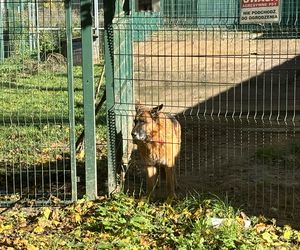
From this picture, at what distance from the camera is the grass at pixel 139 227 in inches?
207

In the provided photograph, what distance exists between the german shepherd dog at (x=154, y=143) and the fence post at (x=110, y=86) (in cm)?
34

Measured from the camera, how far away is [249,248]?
16.7ft

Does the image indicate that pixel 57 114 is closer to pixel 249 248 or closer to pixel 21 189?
pixel 21 189

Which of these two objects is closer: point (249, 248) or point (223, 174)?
point (249, 248)

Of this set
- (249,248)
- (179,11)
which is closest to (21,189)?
(249,248)

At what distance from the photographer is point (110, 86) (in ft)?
21.0

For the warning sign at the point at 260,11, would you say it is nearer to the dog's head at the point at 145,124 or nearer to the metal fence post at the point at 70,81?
the dog's head at the point at 145,124

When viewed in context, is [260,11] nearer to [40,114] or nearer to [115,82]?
[115,82]

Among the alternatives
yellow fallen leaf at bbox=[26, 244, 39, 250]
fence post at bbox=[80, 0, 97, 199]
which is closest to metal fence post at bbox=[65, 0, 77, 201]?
fence post at bbox=[80, 0, 97, 199]

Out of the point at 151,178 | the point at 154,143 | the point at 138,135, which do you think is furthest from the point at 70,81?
the point at 151,178

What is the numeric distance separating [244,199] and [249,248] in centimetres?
151

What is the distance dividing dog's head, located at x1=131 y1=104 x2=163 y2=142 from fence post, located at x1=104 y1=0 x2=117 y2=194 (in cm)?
31

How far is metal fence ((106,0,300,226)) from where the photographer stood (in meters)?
6.61

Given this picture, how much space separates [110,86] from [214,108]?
4115 mm
